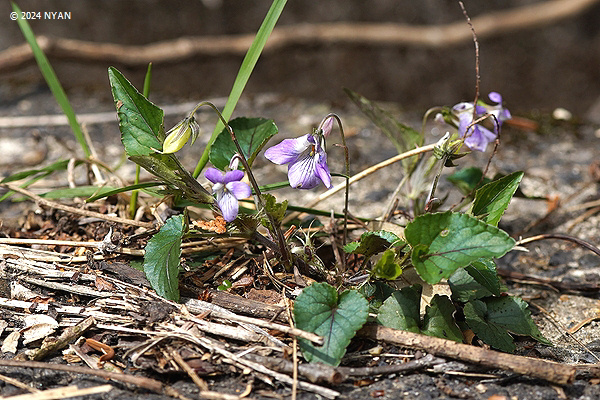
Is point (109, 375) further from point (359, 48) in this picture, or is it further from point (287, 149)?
point (359, 48)

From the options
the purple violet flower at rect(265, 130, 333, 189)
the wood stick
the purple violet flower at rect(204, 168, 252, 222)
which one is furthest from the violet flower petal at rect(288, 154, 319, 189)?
the wood stick

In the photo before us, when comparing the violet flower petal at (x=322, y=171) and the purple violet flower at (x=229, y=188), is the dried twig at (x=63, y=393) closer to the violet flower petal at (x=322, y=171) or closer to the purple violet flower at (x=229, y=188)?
the purple violet flower at (x=229, y=188)

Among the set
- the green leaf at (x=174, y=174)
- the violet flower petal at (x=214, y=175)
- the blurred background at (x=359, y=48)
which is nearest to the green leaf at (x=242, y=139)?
the green leaf at (x=174, y=174)

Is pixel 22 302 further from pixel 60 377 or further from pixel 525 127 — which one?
pixel 525 127

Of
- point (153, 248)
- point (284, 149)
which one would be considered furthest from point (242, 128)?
point (153, 248)

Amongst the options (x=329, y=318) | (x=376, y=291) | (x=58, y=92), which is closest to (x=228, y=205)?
(x=329, y=318)
